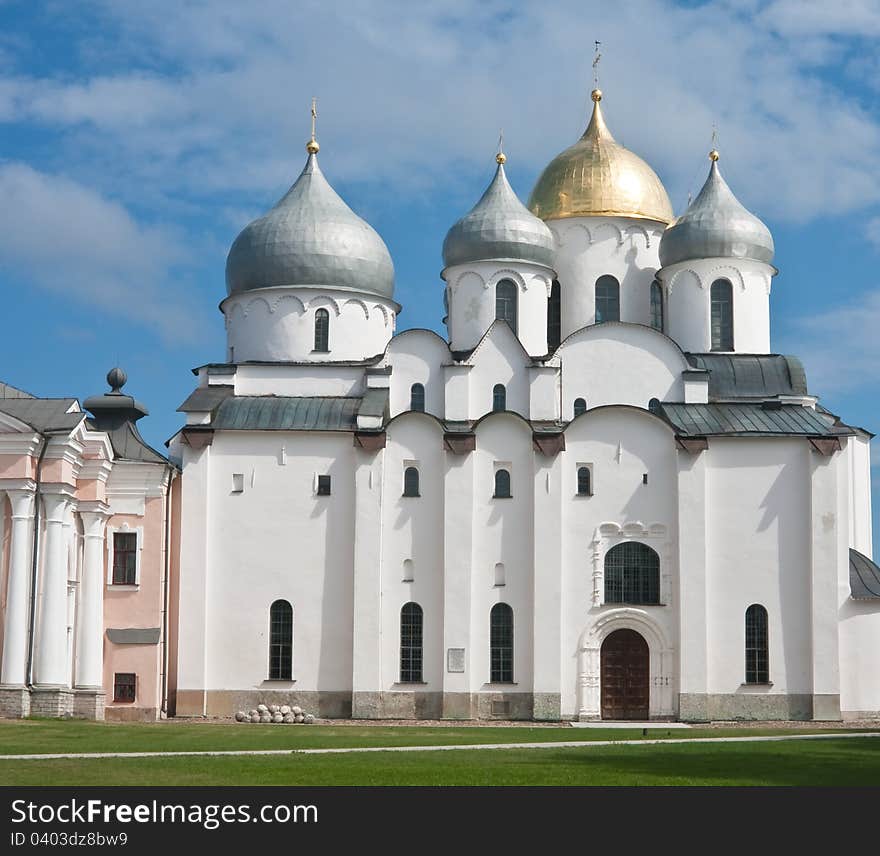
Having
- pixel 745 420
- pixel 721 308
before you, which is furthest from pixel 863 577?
pixel 721 308

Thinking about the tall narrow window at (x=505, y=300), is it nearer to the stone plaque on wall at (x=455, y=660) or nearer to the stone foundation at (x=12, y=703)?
the stone plaque on wall at (x=455, y=660)

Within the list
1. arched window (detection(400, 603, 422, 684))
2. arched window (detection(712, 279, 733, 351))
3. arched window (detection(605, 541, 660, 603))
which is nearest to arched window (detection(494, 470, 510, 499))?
arched window (detection(605, 541, 660, 603))

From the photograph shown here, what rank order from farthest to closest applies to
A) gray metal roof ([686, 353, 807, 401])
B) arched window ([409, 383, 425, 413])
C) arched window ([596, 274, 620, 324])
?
arched window ([596, 274, 620, 324])
gray metal roof ([686, 353, 807, 401])
arched window ([409, 383, 425, 413])

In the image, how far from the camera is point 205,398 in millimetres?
49094

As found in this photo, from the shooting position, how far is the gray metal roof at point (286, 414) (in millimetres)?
48000

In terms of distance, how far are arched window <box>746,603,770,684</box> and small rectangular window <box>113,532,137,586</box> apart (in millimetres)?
17483

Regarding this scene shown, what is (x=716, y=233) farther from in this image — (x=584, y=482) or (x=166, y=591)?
(x=166, y=591)

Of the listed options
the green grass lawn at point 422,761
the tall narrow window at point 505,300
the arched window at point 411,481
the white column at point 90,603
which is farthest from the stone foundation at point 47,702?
the tall narrow window at point 505,300

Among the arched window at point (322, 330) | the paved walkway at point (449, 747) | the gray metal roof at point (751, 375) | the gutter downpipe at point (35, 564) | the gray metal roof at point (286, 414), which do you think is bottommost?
the paved walkway at point (449, 747)

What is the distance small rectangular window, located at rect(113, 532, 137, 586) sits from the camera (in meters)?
46.6

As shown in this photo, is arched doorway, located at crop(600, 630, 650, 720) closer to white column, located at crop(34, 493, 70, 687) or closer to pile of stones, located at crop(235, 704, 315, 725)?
pile of stones, located at crop(235, 704, 315, 725)

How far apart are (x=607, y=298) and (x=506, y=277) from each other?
430 centimetres

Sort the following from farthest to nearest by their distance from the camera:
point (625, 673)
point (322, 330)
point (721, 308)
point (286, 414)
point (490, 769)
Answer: point (721, 308) → point (322, 330) → point (286, 414) → point (625, 673) → point (490, 769)

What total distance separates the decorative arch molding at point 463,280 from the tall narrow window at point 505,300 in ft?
1.65
